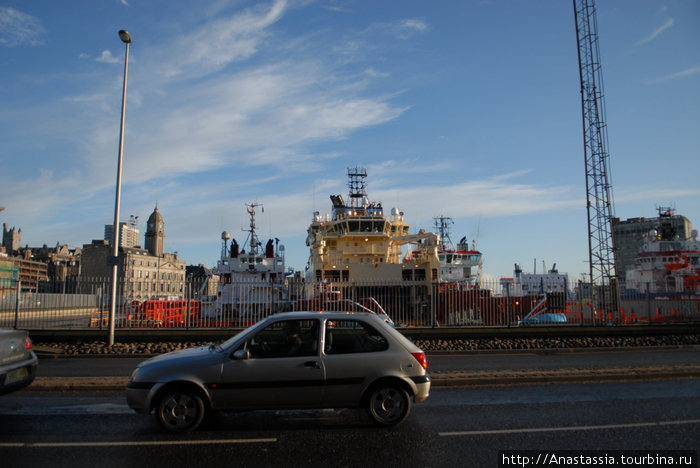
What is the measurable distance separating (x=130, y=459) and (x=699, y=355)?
16.0m

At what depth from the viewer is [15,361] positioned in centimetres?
701

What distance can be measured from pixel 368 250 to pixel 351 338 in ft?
87.6

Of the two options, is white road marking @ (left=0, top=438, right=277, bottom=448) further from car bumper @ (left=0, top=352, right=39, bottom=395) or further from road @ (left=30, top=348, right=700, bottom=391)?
road @ (left=30, top=348, right=700, bottom=391)

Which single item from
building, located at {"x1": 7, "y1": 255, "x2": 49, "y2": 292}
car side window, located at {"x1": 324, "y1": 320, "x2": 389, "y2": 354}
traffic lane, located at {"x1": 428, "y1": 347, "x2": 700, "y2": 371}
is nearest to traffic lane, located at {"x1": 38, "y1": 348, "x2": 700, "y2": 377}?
traffic lane, located at {"x1": 428, "y1": 347, "x2": 700, "y2": 371}

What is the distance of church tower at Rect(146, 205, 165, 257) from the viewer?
114 metres

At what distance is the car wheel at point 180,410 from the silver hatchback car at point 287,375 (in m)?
0.01

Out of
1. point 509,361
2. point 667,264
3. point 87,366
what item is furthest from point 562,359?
point 667,264

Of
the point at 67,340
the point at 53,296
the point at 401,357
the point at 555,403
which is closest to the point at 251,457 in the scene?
the point at 401,357

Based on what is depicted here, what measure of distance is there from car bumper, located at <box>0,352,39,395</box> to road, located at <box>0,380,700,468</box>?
0.48 metres

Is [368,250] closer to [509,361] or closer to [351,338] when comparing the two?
[509,361]

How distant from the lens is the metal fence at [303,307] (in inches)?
677

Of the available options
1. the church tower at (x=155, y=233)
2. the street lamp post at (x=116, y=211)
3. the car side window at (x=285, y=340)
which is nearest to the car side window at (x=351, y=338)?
the car side window at (x=285, y=340)

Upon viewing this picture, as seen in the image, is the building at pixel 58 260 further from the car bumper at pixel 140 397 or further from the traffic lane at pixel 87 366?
the car bumper at pixel 140 397

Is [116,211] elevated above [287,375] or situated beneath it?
elevated above
